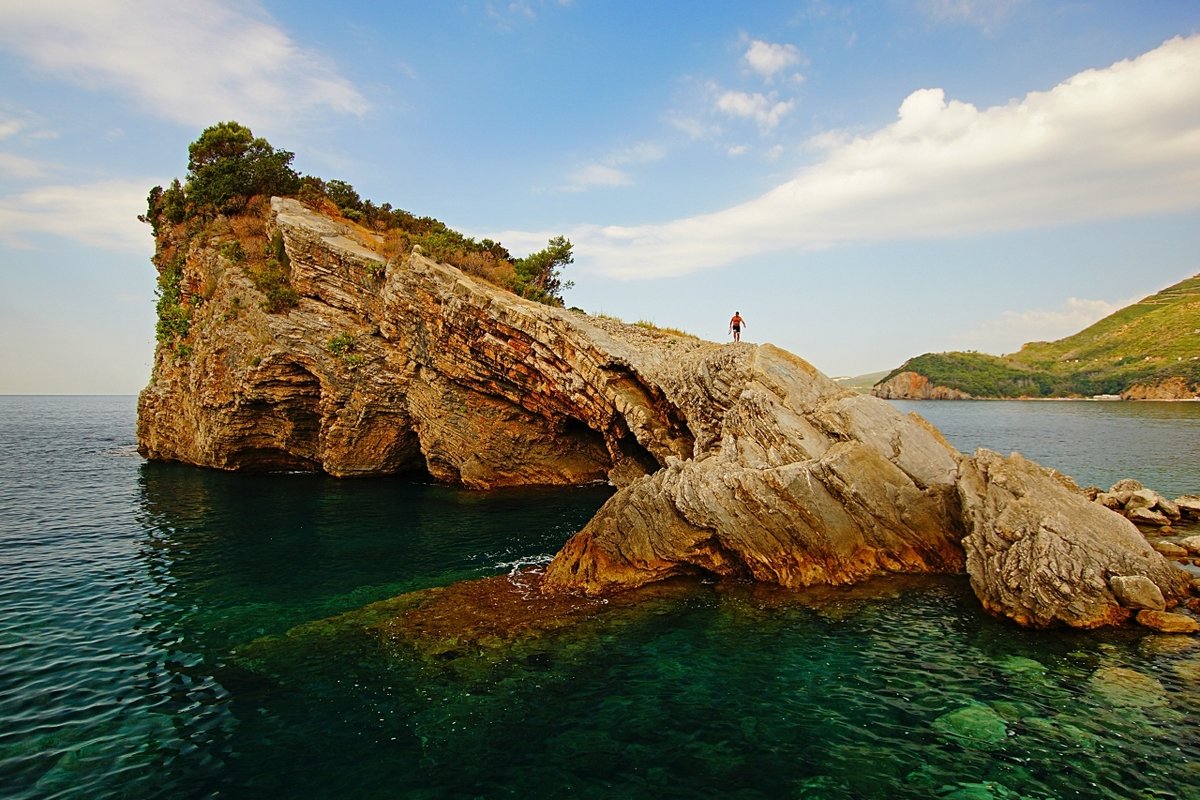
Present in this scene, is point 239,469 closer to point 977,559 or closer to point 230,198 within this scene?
point 230,198

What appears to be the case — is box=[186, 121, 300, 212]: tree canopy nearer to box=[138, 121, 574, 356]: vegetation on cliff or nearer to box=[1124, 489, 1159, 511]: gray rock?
box=[138, 121, 574, 356]: vegetation on cliff

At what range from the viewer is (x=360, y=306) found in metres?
40.7

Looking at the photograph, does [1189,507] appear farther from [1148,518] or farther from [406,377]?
[406,377]

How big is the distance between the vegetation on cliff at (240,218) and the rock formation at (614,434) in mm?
1582

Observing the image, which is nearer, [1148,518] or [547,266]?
[1148,518]

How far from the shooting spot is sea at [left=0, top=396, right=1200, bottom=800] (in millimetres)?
10227

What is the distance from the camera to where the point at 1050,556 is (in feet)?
54.2

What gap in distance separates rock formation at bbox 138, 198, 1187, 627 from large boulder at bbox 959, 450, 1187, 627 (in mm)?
60

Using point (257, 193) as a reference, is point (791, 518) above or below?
below

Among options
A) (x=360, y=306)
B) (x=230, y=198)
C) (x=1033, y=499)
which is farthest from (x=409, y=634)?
(x=230, y=198)

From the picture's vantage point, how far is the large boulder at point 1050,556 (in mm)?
15875

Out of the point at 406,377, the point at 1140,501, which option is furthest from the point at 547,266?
the point at 1140,501

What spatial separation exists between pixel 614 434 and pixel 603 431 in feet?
2.80

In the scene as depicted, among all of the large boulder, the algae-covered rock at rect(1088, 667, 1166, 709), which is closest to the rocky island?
the large boulder
